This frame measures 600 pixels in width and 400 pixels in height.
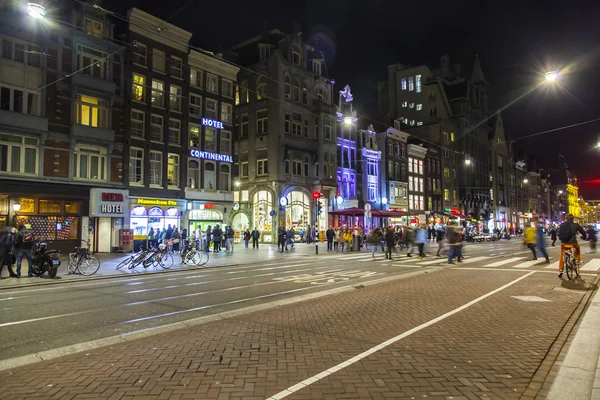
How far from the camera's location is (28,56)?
82.4ft

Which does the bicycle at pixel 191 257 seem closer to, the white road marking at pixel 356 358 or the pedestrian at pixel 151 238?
the pedestrian at pixel 151 238

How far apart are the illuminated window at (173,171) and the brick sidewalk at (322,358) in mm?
26533

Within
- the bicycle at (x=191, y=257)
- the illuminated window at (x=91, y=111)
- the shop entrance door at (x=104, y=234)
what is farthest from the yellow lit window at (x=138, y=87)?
the bicycle at (x=191, y=257)

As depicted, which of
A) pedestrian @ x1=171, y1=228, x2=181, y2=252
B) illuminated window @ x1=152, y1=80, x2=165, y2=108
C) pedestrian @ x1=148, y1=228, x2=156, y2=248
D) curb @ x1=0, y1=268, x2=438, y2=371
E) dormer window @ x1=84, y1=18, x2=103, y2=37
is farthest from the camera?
illuminated window @ x1=152, y1=80, x2=165, y2=108

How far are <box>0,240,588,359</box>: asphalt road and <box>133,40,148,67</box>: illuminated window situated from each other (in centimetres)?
2116

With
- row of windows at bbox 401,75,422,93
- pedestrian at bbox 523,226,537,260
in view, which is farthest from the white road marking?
row of windows at bbox 401,75,422,93

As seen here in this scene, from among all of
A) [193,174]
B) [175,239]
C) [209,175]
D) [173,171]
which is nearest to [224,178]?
[209,175]

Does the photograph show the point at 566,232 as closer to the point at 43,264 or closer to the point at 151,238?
the point at 43,264

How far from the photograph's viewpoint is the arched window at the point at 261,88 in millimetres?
42375

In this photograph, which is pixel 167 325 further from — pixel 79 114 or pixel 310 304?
pixel 79 114

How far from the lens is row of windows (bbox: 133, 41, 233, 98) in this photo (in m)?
31.7

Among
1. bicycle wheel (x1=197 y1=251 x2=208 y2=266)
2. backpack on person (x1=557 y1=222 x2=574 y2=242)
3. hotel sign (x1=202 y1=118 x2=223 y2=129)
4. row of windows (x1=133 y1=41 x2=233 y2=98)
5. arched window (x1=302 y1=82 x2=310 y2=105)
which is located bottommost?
bicycle wheel (x1=197 y1=251 x2=208 y2=266)

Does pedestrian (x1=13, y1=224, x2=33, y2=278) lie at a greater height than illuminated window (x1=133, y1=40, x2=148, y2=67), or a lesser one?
lesser

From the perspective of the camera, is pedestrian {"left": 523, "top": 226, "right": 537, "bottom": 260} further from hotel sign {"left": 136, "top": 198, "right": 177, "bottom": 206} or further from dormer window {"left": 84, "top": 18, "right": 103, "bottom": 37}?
dormer window {"left": 84, "top": 18, "right": 103, "bottom": 37}
